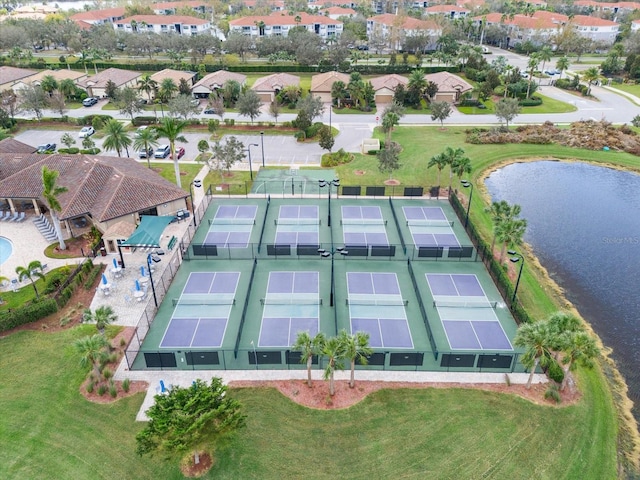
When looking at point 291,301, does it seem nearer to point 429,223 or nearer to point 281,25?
point 429,223

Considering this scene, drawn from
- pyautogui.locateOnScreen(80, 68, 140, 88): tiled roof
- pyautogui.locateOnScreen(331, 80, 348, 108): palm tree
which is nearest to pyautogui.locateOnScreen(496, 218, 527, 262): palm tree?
pyautogui.locateOnScreen(331, 80, 348, 108): palm tree

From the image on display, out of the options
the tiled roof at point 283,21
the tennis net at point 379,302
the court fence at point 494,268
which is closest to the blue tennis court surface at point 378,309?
the tennis net at point 379,302

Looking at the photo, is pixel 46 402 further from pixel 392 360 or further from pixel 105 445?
pixel 392 360

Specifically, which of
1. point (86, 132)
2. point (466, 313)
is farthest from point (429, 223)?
point (86, 132)

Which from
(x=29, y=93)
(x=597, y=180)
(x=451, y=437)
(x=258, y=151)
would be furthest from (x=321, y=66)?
(x=451, y=437)

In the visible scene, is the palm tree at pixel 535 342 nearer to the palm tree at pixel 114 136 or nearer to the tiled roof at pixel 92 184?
the tiled roof at pixel 92 184

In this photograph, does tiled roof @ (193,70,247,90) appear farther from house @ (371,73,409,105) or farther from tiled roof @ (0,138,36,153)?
tiled roof @ (0,138,36,153)
